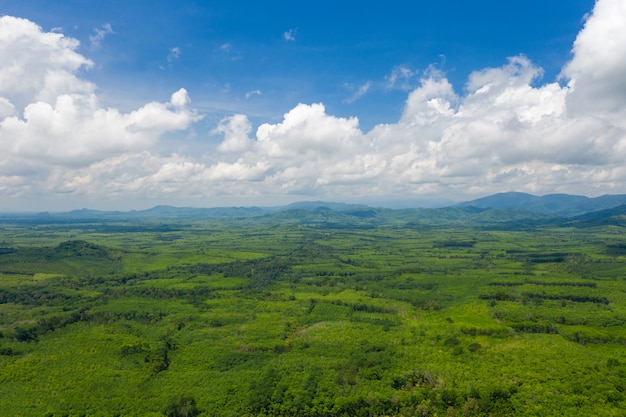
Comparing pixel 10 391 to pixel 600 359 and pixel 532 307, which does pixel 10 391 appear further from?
pixel 532 307

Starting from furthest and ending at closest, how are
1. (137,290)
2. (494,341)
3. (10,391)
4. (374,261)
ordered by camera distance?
(374,261)
(137,290)
(494,341)
(10,391)

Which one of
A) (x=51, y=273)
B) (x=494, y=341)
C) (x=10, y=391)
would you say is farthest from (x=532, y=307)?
(x=51, y=273)

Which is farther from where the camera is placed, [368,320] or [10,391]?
[368,320]

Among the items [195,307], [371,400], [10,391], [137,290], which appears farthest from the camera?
[137,290]

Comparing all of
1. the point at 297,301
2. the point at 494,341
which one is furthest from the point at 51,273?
the point at 494,341

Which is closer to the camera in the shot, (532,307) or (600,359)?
(600,359)

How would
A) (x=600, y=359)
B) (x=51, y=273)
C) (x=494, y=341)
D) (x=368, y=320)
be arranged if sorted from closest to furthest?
(x=600, y=359), (x=494, y=341), (x=368, y=320), (x=51, y=273)

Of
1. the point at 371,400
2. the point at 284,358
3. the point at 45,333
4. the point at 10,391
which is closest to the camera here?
the point at 371,400

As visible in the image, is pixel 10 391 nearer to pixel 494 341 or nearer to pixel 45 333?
pixel 45 333
